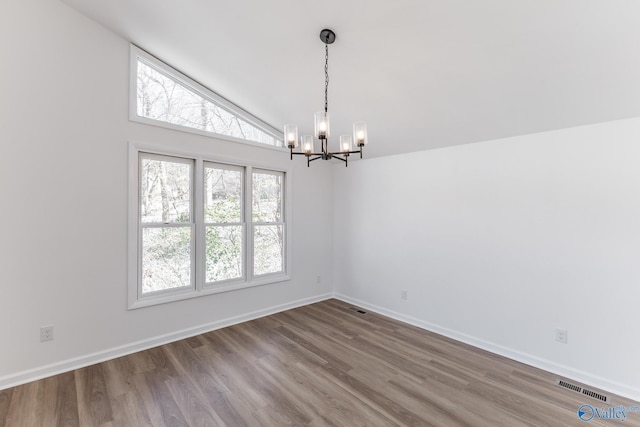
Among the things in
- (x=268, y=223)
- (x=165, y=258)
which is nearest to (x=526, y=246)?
(x=268, y=223)

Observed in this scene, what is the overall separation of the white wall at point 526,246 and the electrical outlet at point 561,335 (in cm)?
3

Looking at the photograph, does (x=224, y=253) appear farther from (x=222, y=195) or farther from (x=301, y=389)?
(x=301, y=389)

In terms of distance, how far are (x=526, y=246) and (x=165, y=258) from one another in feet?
12.8

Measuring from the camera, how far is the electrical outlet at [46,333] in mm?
2542

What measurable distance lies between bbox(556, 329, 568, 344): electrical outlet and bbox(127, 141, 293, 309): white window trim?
3.18 metres

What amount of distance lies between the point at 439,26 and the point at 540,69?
86cm

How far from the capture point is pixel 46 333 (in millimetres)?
2561

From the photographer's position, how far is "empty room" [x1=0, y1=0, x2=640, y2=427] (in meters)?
2.13

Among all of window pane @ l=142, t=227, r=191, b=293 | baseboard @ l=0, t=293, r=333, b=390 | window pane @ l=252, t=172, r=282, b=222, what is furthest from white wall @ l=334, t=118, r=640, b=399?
window pane @ l=142, t=227, r=191, b=293

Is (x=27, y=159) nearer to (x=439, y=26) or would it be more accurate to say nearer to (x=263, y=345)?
(x=263, y=345)

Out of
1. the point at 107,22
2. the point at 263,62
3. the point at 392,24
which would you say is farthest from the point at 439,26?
the point at 107,22

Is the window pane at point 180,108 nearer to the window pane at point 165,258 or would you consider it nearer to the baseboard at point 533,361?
the window pane at point 165,258
